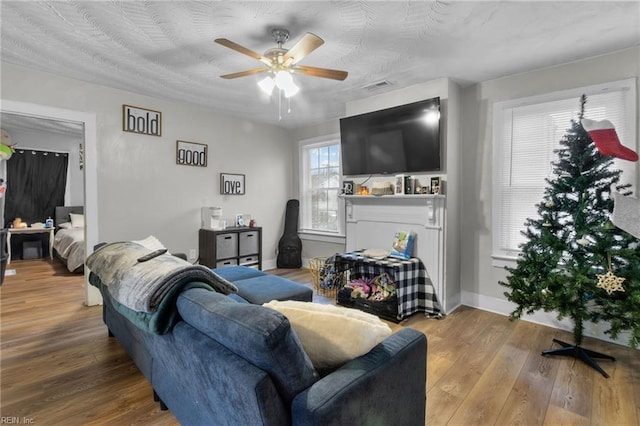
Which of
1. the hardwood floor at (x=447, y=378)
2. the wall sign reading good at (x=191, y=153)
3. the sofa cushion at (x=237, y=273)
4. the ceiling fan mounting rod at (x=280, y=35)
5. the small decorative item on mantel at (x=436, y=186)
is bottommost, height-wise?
the hardwood floor at (x=447, y=378)

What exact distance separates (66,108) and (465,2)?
376cm

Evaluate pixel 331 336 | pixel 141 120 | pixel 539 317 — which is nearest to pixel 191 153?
pixel 141 120

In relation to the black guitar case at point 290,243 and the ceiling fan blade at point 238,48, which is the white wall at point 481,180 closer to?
the ceiling fan blade at point 238,48

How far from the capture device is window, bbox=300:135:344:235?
5.00 metres

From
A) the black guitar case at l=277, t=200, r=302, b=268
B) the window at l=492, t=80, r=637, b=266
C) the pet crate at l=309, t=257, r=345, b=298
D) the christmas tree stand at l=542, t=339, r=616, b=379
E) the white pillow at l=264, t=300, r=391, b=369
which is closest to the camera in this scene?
the white pillow at l=264, t=300, r=391, b=369

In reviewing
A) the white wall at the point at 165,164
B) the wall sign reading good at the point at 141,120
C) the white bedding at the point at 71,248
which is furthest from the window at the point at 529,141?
the white bedding at the point at 71,248

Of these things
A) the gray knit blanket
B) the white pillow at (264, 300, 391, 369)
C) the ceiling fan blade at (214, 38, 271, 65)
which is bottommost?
the white pillow at (264, 300, 391, 369)

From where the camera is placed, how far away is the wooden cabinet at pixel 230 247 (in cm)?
415

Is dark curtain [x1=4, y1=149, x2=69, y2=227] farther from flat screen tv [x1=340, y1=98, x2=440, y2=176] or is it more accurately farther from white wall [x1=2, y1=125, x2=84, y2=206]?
flat screen tv [x1=340, y1=98, x2=440, y2=176]

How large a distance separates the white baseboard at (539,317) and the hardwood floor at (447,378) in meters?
0.09

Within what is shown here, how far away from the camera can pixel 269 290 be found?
8.19 ft

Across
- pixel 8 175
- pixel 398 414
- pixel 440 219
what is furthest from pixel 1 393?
pixel 8 175

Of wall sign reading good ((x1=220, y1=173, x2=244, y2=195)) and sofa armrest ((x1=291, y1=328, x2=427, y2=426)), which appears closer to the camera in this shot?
sofa armrest ((x1=291, y1=328, x2=427, y2=426))

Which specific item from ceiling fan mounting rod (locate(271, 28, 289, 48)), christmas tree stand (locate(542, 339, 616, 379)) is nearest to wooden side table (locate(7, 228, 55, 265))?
ceiling fan mounting rod (locate(271, 28, 289, 48))
